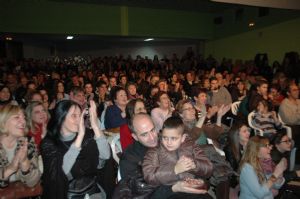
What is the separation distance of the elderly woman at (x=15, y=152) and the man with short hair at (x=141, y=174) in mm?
711

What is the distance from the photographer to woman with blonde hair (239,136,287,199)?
9.53 ft

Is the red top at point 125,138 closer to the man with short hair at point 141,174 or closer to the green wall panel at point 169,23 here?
the man with short hair at point 141,174

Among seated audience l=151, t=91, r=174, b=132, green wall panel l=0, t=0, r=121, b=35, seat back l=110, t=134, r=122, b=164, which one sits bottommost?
seat back l=110, t=134, r=122, b=164

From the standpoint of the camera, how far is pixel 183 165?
2182mm

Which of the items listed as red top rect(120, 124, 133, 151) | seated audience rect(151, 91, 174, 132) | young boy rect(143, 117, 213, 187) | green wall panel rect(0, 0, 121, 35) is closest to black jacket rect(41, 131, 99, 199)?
young boy rect(143, 117, 213, 187)

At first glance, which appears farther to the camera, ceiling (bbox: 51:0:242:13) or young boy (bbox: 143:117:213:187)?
ceiling (bbox: 51:0:242:13)

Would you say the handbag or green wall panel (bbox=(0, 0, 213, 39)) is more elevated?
green wall panel (bbox=(0, 0, 213, 39))

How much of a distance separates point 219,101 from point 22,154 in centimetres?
495

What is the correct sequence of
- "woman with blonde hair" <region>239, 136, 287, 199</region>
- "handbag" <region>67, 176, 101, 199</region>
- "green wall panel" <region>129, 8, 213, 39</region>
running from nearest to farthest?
"handbag" <region>67, 176, 101, 199</region>, "woman with blonde hair" <region>239, 136, 287, 199</region>, "green wall panel" <region>129, 8, 213, 39</region>

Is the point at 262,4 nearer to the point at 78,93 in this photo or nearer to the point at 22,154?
the point at 78,93

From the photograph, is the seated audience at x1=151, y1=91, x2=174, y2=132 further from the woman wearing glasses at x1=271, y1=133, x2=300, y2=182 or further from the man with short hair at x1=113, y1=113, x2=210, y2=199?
the man with short hair at x1=113, y1=113, x2=210, y2=199

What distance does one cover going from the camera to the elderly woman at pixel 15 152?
2.40 m

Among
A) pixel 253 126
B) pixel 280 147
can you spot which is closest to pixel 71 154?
pixel 280 147

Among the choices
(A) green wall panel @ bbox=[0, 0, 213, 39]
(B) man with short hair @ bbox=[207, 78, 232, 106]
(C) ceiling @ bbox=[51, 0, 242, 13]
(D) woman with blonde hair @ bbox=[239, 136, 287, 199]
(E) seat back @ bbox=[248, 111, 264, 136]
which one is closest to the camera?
(D) woman with blonde hair @ bbox=[239, 136, 287, 199]
